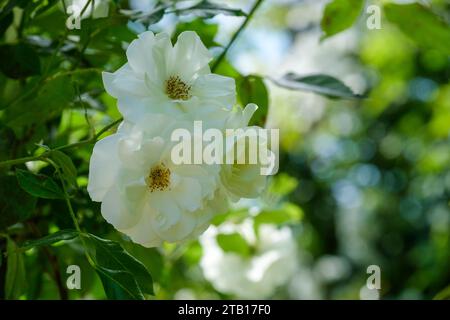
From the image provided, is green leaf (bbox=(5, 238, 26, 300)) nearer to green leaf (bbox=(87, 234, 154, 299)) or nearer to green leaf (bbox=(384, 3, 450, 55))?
green leaf (bbox=(87, 234, 154, 299))

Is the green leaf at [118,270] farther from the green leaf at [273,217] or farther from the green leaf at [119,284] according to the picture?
the green leaf at [273,217]

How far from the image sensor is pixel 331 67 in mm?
4172

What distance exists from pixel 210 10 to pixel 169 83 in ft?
0.40

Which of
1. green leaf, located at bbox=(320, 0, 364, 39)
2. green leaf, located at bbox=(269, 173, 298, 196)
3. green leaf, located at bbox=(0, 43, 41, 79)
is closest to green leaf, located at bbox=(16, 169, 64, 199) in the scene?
green leaf, located at bbox=(0, 43, 41, 79)

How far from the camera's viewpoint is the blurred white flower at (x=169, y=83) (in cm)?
42

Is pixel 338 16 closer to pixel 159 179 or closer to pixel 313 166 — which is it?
pixel 159 179

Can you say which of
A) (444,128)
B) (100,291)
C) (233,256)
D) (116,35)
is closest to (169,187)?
(116,35)

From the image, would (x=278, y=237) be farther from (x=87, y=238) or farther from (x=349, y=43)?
(x=349, y=43)

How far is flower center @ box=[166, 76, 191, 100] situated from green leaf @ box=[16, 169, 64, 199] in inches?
3.5

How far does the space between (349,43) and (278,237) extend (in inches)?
138

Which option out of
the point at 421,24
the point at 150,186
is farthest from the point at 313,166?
the point at 150,186

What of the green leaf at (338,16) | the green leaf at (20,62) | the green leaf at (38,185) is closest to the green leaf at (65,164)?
the green leaf at (38,185)

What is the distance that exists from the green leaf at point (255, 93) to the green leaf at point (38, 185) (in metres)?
0.22

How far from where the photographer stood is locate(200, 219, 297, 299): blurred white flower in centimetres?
97
